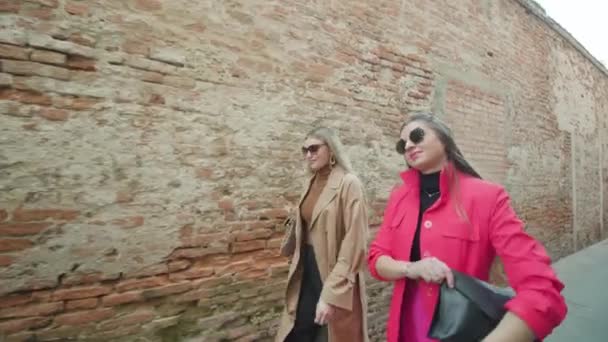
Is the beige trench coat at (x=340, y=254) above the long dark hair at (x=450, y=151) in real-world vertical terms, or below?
below

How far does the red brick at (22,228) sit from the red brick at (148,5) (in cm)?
146

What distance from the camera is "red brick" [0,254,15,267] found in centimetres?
189

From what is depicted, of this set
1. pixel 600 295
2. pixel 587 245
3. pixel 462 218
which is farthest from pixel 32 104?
pixel 587 245

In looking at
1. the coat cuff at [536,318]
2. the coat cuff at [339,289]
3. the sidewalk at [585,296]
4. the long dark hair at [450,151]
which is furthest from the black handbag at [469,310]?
the sidewalk at [585,296]

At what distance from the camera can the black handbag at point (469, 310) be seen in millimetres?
1119

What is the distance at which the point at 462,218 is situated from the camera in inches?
49.4

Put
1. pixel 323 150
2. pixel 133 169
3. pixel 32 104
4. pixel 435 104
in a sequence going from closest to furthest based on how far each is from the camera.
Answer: pixel 32 104, pixel 133 169, pixel 323 150, pixel 435 104

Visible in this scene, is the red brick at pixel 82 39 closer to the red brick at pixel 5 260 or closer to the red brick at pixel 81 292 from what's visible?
the red brick at pixel 5 260

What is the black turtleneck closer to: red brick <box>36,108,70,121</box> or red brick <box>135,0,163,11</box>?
red brick <box>36,108,70,121</box>

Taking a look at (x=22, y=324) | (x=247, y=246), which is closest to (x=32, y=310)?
(x=22, y=324)

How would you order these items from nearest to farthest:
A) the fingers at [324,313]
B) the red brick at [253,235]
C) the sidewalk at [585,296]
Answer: the fingers at [324,313] → the red brick at [253,235] → the sidewalk at [585,296]

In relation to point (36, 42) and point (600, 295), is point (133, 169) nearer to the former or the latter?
point (36, 42)

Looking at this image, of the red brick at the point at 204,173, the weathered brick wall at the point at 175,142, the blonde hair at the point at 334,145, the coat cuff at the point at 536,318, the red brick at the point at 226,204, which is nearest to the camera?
the coat cuff at the point at 536,318

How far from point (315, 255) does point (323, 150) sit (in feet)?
2.32
